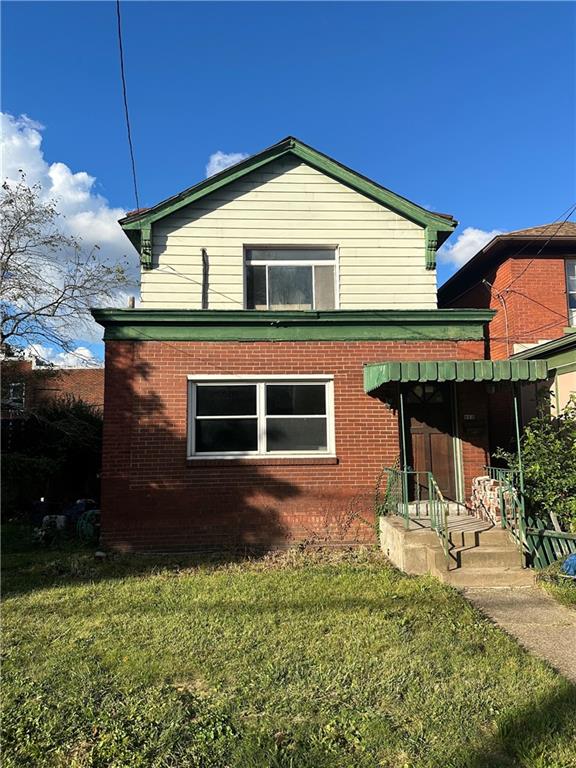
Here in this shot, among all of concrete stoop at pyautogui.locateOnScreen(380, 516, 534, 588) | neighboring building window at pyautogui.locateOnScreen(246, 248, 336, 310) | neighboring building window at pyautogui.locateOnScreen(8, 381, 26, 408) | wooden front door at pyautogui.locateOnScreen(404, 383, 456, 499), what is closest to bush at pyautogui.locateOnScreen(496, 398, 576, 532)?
concrete stoop at pyautogui.locateOnScreen(380, 516, 534, 588)

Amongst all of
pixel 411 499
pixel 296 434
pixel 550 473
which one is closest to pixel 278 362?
pixel 296 434

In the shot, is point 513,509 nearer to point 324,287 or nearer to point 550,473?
point 550,473

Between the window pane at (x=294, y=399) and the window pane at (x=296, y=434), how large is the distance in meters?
0.15

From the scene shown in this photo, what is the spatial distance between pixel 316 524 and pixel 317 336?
3.19 meters

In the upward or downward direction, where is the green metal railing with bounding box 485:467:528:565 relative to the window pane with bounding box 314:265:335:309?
downward

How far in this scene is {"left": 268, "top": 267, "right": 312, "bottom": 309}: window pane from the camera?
33.7 ft

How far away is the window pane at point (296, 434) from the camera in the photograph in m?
9.46

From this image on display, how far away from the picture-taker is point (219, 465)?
922 cm

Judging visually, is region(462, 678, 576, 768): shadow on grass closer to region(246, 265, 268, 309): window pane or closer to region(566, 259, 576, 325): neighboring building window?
region(246, 265, 268, 309): window pane

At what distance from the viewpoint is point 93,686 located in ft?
14.0

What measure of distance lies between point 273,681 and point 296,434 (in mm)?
5394

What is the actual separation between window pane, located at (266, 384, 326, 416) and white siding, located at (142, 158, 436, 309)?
1663mm

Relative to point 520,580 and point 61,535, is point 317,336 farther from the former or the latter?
point 61,535

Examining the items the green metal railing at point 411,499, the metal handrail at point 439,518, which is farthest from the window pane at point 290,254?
the metal handrail at point 439,518
